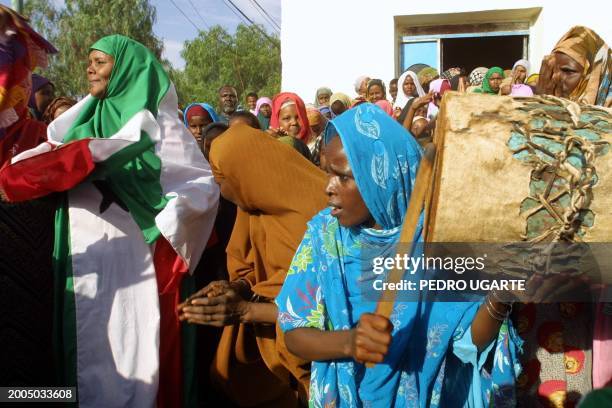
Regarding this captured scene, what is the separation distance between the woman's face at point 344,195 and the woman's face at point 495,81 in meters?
6.58

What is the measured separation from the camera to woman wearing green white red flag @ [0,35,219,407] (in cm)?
307

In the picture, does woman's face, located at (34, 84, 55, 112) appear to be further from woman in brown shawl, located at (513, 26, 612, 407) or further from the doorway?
the doorway

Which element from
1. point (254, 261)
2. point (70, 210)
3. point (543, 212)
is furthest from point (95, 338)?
point (543, 212)

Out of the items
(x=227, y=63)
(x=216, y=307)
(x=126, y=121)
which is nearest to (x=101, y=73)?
(x=126, y=121)

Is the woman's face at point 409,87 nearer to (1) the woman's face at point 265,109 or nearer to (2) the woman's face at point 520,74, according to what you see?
(2) the woman's face at point 520,74

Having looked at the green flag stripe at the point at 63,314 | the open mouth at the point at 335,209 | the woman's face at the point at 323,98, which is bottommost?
the green flag stripe at the point at 63,314

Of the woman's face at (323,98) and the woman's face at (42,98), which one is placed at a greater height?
the woman's face at (323,98)

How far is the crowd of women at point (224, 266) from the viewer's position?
2.15 m

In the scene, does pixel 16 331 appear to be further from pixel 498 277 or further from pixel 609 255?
pixel 609 255

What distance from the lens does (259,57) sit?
42.2 meters

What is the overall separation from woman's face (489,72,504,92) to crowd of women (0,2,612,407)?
509cm

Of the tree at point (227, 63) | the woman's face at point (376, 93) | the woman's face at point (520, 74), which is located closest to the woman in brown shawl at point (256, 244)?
the woman's face at point (376, 93)

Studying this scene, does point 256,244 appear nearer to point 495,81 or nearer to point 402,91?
point 402,91

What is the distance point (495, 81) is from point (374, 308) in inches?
268
